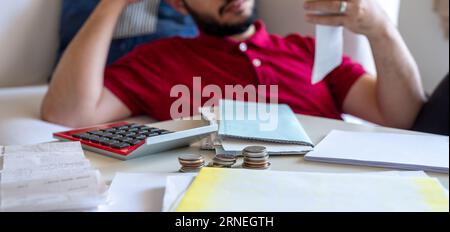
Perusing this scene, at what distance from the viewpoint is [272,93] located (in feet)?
3.96

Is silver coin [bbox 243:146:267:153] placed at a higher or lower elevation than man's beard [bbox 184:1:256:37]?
lower

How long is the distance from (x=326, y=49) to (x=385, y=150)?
0.32 metres

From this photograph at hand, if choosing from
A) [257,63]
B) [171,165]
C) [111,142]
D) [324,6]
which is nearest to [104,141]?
[111,142]

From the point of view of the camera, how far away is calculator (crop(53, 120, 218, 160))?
688 millimetres

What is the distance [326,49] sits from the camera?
0.99 m

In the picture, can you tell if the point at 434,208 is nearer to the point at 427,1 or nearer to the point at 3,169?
the point at 3,169

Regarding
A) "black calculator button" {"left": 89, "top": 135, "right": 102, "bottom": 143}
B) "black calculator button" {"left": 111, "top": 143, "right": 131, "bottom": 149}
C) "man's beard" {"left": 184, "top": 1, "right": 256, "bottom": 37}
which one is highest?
"man's beard" {"left": 184, "top": 1, "right": 256, "bottom": 37}

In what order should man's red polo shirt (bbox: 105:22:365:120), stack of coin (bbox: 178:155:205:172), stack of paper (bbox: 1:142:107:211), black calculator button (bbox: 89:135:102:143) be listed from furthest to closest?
man's red polo shirt (bbox: 105:22:365:120) → black calculator button (bbox: 89:135:102:143) → stack of coin (bbox: 178:155:205:172) → stack of paper (bbox: 1:142:107:211)

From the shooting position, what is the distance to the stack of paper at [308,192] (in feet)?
1.62

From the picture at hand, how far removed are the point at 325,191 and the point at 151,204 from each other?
17 cm

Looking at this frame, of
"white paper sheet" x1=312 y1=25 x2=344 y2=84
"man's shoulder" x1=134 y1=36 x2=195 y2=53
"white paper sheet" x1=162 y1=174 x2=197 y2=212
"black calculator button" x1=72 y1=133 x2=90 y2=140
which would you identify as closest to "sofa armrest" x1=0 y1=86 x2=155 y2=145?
"man's shoulder" x1=134 y1=36 x2=195 y2=53

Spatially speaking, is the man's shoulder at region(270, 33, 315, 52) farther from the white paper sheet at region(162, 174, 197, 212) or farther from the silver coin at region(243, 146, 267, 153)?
the white paper sheet at region(162, 174, 197, 212)

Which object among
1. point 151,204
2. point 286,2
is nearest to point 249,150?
point 151,204

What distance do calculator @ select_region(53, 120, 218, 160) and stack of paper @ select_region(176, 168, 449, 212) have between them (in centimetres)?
12
